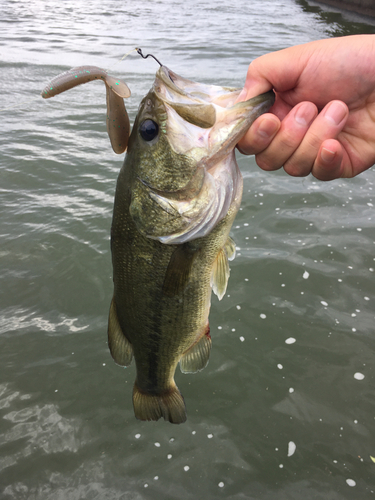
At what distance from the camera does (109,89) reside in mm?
1460

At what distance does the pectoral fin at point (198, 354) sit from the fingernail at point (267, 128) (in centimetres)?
118

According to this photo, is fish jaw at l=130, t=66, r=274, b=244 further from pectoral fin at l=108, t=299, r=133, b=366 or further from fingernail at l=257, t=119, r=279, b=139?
pectoral fin at l=108, t=299, r=133, b=366

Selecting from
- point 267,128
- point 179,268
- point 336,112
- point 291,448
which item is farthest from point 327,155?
point 291,448

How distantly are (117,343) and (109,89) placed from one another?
4.64ft

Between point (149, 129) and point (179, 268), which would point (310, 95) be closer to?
point (149, 129)

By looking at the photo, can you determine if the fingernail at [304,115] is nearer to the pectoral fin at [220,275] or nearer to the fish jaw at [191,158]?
the fish jaw at [191,158]

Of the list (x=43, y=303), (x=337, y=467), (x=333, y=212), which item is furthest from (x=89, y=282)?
(x=333, y=212)

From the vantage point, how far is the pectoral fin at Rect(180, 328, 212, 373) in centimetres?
223

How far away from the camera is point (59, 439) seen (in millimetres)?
A: 2727

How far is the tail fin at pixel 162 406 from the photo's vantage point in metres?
2.31

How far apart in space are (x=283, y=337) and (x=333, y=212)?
6.71 ft

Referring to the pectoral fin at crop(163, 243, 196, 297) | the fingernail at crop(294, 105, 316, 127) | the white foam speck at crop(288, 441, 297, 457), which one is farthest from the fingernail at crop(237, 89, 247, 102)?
the white foam speck at crop(288, 441, 297, 457)

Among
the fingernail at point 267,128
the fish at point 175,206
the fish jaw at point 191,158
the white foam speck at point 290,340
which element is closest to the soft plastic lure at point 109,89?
the fish at point 175,206

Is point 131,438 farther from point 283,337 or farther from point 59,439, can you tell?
point 283,337
